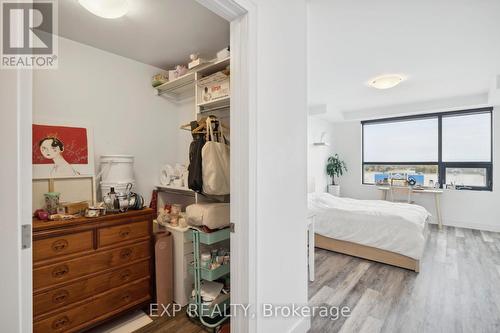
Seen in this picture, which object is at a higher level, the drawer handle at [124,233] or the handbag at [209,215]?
the handbag at [209,215]

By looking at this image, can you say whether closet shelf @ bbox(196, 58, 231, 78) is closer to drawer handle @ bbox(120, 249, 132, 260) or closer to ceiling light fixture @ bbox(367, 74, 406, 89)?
drawer handle @ bbox(120, 249, 132, 260)

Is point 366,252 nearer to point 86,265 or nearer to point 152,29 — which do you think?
point 86,265

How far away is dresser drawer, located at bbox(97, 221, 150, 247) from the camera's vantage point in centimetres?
175

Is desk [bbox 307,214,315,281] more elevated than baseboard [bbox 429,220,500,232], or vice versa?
desk [bbox 307,214,315,281]

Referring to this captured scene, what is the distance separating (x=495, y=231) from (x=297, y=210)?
4.76 metres

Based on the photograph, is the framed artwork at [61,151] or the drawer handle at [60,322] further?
the framed artwork at [61,151]

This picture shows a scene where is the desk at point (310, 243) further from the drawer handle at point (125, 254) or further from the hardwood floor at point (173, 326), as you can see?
the drawer handle at point (125, 254)

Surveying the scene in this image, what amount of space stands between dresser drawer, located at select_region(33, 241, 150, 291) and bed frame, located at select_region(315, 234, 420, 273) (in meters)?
2.39

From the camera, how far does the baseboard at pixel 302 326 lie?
1650 millimetres

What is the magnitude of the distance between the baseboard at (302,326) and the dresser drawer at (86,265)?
1.29 meters

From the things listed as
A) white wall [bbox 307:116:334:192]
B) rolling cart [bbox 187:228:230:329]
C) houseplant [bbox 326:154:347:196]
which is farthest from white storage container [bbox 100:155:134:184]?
houseplant [bbox 326:154:347:196]

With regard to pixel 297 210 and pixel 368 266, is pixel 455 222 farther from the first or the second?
pixel 297 210

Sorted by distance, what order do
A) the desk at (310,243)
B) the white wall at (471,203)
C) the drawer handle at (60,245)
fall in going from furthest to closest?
the white wall at (471,203), the desk at (310,243), the drawer handle at (60,245)

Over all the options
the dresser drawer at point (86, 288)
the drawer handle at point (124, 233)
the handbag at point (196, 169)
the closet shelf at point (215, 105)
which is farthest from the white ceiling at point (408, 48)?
the dresser drawer at point (86, 288)
